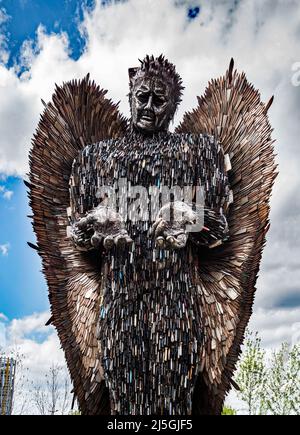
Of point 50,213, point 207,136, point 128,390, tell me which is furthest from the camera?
point 50,213

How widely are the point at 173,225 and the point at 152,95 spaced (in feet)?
5.12

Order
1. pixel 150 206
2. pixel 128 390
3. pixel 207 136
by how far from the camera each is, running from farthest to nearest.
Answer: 1. pixel 207 136
2. pixel 150 206
3. pixel 128 390

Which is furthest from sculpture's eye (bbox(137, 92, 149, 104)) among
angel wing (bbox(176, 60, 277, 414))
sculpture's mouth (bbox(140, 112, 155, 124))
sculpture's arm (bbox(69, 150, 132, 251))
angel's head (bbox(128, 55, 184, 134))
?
angel wing (bbox(176, 60, 277, 414))

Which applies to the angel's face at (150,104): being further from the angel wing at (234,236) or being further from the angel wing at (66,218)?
the angel wing at (66,218)

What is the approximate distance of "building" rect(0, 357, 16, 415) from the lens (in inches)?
581

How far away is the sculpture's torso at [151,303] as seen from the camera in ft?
15.4

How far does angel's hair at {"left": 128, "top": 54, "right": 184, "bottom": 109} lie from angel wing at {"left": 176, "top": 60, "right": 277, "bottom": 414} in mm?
571

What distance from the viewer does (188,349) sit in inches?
188

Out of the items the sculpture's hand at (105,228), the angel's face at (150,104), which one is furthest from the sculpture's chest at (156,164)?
the sculpture's hand at (105,228)

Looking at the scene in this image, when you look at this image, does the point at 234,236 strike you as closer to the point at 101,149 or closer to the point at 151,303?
the point at 151,303
